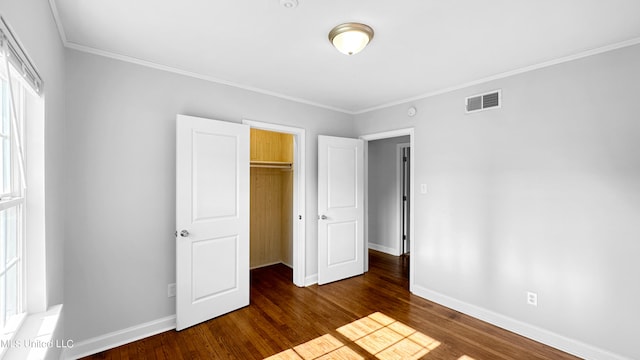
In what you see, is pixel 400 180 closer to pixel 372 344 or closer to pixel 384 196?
pixel 384 196

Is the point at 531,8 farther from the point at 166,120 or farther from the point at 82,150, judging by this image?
the point at 82,150

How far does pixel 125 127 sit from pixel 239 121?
1.09m

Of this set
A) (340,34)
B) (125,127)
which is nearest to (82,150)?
(125,127)

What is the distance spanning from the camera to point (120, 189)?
7.88ft

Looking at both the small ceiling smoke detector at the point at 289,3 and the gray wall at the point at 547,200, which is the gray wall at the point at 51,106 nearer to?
the small ceiling smoke detector at the point at 289,3

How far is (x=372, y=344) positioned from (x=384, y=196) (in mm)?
3362

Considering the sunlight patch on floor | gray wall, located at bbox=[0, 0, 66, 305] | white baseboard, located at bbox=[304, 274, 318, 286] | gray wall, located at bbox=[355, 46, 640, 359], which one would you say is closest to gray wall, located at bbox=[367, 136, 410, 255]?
gray wall, located at bbox=[355, 46, 640, 359]

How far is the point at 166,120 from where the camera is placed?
2.63 m

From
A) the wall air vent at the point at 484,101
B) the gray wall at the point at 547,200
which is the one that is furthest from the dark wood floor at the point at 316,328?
the wall air vent at the point at 484,101

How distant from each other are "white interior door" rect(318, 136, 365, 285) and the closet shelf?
73 centimetres

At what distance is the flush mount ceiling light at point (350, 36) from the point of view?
189cm

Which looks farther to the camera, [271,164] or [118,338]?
[271,164]

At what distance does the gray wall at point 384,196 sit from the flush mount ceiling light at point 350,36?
11.5 feet

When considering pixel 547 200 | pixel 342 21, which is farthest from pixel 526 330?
pixel 342 21
